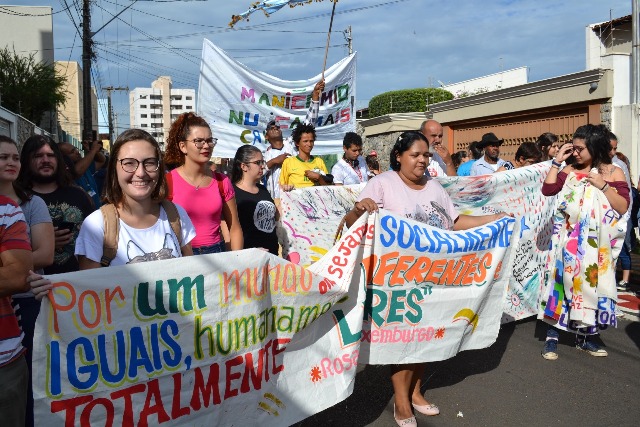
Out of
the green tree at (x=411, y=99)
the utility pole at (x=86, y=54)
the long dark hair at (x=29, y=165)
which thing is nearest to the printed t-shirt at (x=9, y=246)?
the long dark hair at (x=29, y=165)

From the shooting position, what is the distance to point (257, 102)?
862 cm

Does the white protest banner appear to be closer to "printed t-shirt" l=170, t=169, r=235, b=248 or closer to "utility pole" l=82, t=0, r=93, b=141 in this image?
"printed t-shirt" l=170, t=169, r=235, b=248

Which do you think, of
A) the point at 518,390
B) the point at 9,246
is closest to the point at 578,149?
the point at 518,390

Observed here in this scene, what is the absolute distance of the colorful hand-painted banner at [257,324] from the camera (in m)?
2.64

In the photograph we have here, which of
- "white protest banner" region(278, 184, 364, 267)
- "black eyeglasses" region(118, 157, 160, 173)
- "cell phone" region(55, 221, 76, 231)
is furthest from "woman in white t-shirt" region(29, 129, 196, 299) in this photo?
"white protest banner" region(278, 184, 364, 267)

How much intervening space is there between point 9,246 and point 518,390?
356 cm

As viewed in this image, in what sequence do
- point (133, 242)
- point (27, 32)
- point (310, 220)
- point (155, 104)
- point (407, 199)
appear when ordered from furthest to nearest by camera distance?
1. point (155, 104)
2. point (27, 32)
3. point (310, 220)
4. point (407, 199)
5. point (133, 242)

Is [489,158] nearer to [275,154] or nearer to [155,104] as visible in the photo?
[275,154]

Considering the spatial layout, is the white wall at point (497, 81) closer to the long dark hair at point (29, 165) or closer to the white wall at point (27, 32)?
the long dark hair at point (29, 165)

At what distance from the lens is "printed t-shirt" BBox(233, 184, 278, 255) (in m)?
4.98

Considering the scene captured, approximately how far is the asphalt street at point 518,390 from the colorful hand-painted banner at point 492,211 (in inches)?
21.5

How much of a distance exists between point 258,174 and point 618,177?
296cm

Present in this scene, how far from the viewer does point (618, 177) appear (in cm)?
527

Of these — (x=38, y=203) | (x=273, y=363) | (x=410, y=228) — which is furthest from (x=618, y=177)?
(x=38, y=203)
